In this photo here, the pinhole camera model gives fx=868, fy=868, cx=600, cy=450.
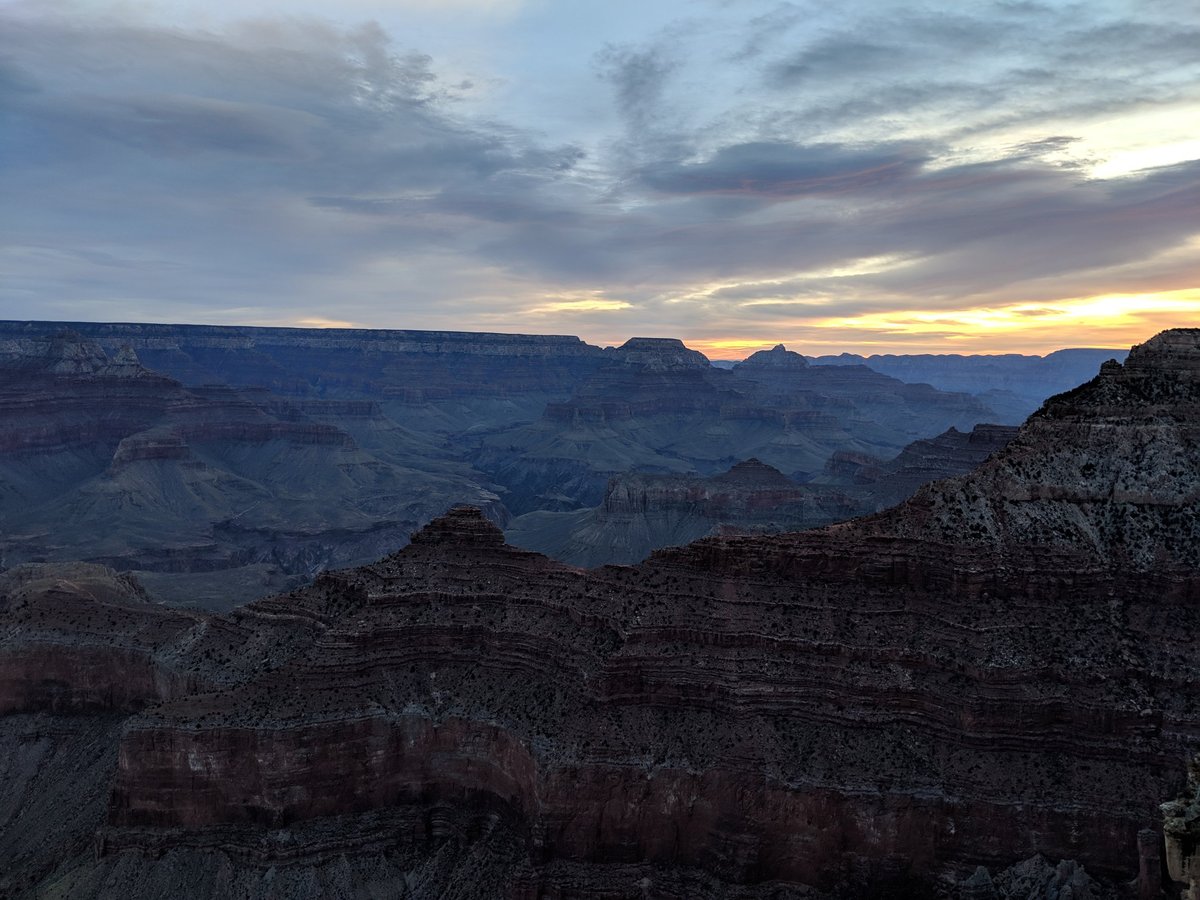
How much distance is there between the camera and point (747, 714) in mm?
46969

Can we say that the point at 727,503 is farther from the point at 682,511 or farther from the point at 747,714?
the point at 747,714

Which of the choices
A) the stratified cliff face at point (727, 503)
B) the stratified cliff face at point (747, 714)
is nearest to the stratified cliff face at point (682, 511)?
the stratified cliff face at point (727, 503)

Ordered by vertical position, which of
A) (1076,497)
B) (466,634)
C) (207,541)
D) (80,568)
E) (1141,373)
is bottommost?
(207,541)

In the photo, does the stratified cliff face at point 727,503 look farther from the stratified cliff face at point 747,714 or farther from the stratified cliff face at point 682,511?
the stratified cliff face at point 747,714

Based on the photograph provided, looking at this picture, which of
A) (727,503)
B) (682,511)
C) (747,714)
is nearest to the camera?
(747,714)

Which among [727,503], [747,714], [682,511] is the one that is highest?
[747,714]

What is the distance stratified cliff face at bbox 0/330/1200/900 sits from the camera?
4319 cm

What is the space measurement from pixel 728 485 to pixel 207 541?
3986 inches

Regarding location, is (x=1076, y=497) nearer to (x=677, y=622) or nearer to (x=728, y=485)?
(x=677, y=622)

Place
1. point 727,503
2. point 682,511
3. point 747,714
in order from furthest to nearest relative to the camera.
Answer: point 682,511
point 727,503
point 747,714

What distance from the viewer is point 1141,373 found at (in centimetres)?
5588

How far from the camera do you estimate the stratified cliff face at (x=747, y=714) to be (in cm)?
4319

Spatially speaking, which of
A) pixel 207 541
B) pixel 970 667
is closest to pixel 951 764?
pixel 970 667

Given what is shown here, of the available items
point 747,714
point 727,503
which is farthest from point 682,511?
point 747,714
